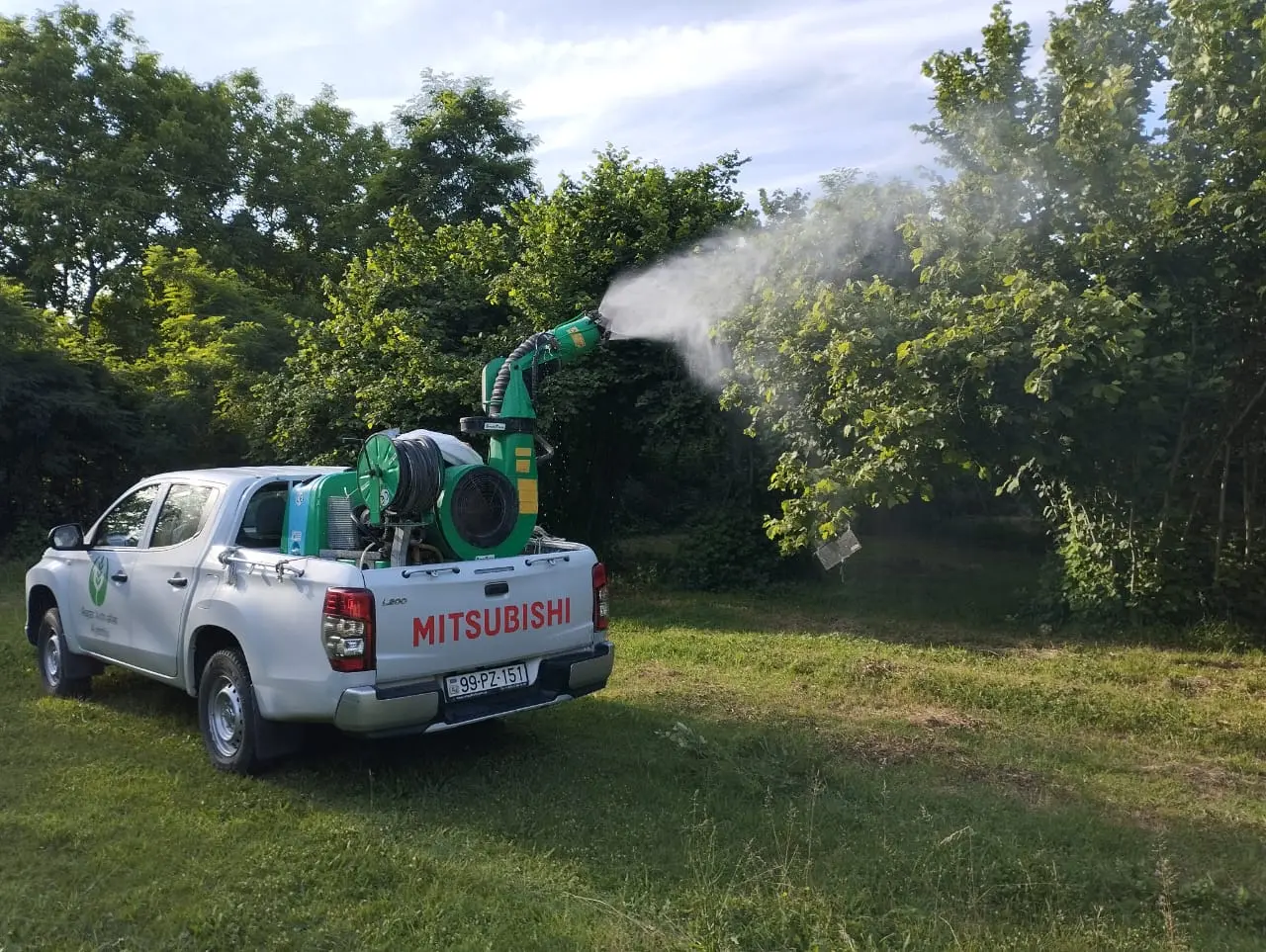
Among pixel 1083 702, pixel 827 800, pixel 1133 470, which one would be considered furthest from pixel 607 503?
pixel 827 800

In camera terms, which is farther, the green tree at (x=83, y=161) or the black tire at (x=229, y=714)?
the green tree at (x=83, y=161)

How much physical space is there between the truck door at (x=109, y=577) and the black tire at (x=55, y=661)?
19 centimetres

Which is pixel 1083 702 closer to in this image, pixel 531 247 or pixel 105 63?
pixel 531 247

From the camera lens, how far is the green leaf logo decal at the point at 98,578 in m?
6.71

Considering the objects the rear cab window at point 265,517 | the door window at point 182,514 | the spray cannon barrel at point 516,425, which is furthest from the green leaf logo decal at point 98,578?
the spray cannon barrel at point 516,425

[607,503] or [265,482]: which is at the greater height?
[265,482]

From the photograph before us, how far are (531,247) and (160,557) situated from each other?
23.2ft

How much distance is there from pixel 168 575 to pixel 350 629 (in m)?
1.99

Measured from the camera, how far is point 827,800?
4.99 metres

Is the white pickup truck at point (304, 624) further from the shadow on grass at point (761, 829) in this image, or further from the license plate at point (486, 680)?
the shadow on grass at point (761, 829)

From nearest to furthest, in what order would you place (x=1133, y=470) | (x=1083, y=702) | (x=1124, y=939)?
(x=1124, y=939) → (x=1083, y=702) → (x=1133, y=470)

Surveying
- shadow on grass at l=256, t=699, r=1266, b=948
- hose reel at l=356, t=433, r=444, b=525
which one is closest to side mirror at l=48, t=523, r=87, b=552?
shadow on grass at l=256, t=699, r=1266, b=948

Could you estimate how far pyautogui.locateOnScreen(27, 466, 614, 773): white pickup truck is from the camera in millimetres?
4820

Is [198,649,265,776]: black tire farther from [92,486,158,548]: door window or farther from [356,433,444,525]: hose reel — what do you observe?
[92,486,158,548]: door window
